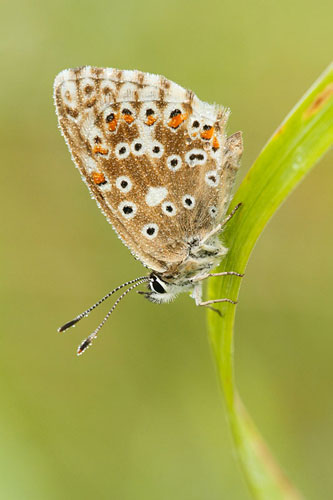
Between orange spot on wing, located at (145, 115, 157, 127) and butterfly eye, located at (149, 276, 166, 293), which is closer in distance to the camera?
orange spot on wing, located at (145, 115, 157, 127)

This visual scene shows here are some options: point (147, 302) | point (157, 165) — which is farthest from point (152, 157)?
point (147, 302)

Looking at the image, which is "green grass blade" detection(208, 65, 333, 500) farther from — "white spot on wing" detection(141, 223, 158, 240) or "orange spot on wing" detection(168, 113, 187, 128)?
"orange spot on wing" detection(168, 113, 187, 128)

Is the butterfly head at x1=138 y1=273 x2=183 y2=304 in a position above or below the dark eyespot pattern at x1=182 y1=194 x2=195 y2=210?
below

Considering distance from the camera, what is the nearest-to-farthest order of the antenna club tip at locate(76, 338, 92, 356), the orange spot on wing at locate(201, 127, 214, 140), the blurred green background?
1. the antenna club tip at locate(76, 338, 92, 356)
2. the orange spot on wing at locate(201, 127, 214, 140)
3. the blurred green background

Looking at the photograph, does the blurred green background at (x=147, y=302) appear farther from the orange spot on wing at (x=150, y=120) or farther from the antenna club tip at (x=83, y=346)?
the orange spot on wing at (x=150, y=120)

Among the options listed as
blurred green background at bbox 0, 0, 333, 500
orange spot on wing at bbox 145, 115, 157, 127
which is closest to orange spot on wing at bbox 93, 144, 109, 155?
orange spot on wing at bbox 145, 115, 157, 127

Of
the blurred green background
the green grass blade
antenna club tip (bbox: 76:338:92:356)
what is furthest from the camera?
the blurred green background

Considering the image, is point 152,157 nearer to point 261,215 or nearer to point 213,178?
point 213,178

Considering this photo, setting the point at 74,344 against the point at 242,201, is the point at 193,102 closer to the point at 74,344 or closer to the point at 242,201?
the point at 242,201
